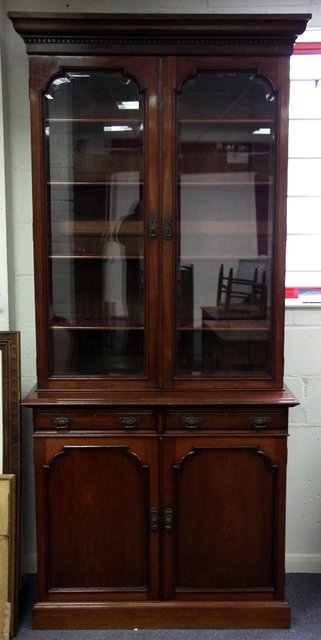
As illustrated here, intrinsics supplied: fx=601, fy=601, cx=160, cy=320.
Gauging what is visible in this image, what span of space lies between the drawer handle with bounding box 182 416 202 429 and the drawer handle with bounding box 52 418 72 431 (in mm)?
427

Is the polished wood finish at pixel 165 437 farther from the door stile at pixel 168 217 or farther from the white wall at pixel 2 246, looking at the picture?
Answer: the white wall at pixel 2 246

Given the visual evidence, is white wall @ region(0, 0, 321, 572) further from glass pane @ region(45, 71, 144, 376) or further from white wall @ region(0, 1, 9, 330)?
glass pane @ region(45, 71, 144, 376)

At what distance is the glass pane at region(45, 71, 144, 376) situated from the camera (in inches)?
86.2

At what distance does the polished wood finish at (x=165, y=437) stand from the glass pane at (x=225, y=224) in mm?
12

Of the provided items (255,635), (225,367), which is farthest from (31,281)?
(255,635)

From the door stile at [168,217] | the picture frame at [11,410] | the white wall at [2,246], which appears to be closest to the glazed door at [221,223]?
the door stile at [168,217]

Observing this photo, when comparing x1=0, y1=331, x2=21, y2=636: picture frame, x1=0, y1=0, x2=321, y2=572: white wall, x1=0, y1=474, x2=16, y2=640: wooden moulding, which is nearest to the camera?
x1=0, y1=474, x2=16, y2=640: wooden moulding

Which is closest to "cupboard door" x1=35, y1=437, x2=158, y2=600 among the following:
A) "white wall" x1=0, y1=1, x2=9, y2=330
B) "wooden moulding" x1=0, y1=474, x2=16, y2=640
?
"wooden moulding" x1=0, y1=474, x2=16, y2=640

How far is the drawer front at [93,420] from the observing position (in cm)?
222

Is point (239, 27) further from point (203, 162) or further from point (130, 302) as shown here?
point (130, 302)

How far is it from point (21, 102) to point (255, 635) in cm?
229

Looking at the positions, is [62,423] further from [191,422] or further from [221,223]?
[221,223]

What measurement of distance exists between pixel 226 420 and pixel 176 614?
0.77 metres

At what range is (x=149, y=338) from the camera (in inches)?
88.2
